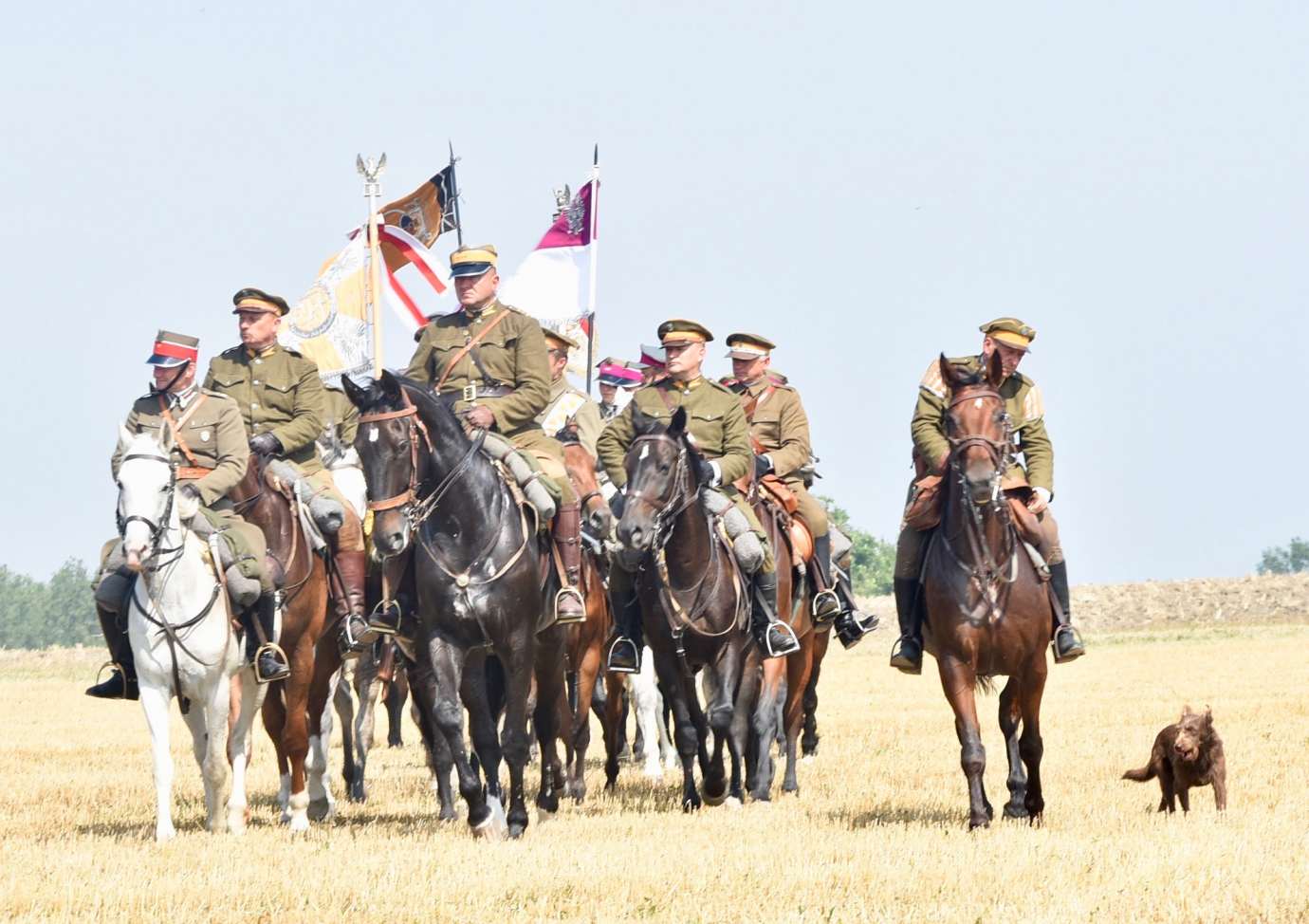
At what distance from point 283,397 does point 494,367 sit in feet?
6.03

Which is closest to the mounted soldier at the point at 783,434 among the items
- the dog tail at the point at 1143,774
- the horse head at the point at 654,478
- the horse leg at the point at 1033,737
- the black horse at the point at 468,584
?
the horse head at the point at 654,478

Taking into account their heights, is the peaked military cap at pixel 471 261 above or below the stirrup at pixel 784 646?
above

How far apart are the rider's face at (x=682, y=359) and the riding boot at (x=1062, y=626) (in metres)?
3.36

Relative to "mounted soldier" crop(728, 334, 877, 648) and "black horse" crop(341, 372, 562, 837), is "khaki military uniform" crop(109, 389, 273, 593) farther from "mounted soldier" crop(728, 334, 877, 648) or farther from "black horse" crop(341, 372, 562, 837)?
"mounted soldier" crop(728, 334, 877, 648)

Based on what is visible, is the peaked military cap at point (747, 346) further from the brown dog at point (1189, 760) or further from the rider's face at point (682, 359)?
the brown dog at point (1189, 760)

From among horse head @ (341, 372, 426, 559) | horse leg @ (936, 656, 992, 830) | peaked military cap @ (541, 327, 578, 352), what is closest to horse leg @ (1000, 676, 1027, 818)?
horse leg @ (936, 656, 992, 830)

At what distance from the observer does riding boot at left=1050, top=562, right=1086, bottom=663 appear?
46.8 feet

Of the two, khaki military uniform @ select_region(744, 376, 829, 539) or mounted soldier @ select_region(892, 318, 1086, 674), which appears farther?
khaki military uniform @ select_region(744, 376, 829, 539)

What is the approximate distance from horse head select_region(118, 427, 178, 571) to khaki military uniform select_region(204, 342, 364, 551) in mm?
2317

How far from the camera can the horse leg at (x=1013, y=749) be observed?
1415cm

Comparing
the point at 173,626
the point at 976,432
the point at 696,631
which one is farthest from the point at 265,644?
the point at 976,432

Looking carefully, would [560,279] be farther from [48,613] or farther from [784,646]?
[48,613]

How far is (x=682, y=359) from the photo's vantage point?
16156 millimetres

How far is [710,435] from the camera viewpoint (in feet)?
51.8
